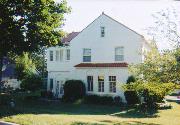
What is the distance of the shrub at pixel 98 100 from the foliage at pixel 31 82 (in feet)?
55.3

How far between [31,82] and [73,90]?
16538mm

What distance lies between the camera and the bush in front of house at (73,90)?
35344 mm

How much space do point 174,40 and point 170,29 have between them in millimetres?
726

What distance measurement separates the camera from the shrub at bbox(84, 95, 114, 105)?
3372 cm

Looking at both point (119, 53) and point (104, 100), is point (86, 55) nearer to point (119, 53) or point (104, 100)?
point (119, 53)

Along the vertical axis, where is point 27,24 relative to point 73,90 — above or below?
above

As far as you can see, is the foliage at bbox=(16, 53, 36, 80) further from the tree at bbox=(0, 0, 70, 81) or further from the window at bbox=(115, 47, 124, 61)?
the tree at bbox=(0, 0, 70, 81)

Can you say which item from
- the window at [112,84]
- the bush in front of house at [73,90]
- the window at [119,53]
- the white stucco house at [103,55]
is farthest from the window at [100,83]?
the window at [119,53]

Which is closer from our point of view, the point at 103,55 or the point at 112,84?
the point at 112,84

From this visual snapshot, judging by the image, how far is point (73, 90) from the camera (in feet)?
116

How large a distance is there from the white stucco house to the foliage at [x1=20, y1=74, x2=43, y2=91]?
11507 millimetres

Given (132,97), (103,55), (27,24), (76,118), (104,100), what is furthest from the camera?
(103,55)

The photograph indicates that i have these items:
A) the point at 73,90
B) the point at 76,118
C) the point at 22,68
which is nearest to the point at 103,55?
the point at 73,90

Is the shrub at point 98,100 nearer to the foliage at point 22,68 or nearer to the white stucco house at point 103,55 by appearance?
the white stucco house at point 103,55
